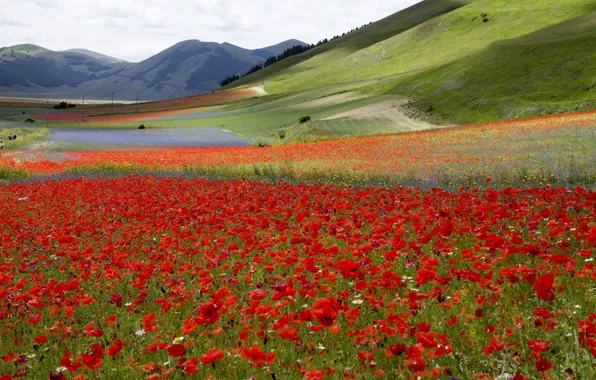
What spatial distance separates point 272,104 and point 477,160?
107 metres

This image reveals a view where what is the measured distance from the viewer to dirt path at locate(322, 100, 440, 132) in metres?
70.8

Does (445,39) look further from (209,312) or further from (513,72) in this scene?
(209,312)

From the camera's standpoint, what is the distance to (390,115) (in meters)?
77.8

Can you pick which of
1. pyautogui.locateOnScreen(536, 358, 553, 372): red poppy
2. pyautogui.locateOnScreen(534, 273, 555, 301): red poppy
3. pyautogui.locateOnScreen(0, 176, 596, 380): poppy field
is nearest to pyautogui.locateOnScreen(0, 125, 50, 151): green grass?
pyautogui.locateOnScreen(0, 176, 596, 380): poppy field

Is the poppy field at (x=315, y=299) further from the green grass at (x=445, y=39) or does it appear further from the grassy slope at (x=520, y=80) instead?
the green grass at (x=445, y=39)

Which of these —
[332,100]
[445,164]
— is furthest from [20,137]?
[332,100]

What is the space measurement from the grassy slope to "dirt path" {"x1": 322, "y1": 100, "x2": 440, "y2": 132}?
420 cm

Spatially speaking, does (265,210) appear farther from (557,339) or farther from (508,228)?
(557,339)

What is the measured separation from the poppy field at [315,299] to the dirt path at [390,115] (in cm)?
5850

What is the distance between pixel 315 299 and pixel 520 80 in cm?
8120

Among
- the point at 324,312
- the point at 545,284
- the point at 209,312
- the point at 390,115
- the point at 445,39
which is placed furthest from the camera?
the point at 445,39

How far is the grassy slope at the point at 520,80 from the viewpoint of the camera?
2635 inches

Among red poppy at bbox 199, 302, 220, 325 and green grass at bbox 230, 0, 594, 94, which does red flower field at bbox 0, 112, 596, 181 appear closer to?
red poppy at bbox 199, 302, 220, 325

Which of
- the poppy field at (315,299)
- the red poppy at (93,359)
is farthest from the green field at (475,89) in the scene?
the red poppy at (93,359)
